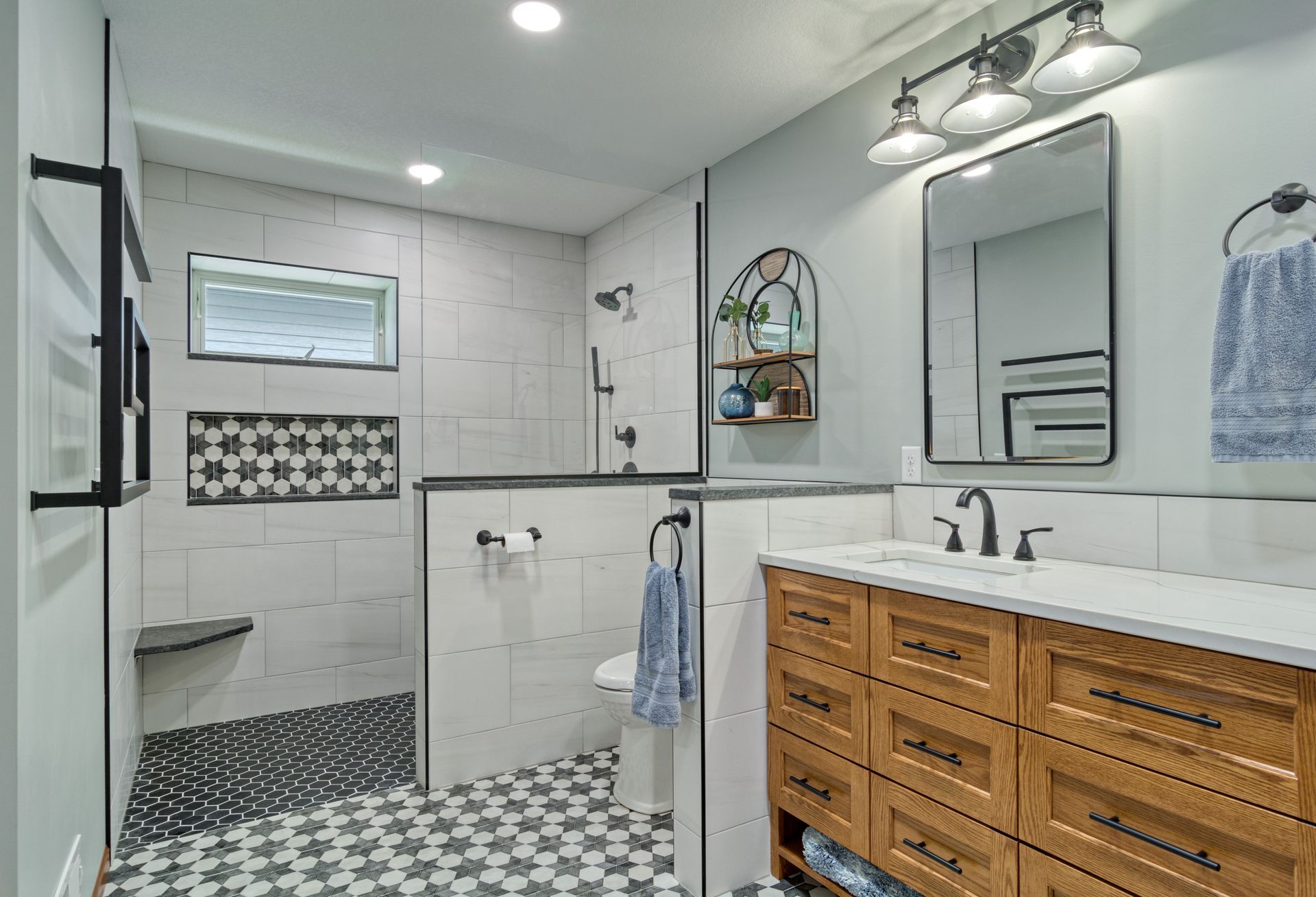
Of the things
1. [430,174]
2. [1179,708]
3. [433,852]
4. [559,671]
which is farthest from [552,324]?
[1179,708]

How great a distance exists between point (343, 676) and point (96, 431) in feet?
7.29

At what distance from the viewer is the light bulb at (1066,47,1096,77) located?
166 centimetres

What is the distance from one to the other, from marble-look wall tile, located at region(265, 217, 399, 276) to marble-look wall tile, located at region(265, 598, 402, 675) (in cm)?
172

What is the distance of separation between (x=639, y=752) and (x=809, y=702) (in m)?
0.76

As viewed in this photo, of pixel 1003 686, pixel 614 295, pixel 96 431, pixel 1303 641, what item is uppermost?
pixel 614 295

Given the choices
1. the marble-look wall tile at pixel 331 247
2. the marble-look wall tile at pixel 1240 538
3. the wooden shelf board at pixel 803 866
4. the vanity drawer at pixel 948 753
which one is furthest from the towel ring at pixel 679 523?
the marble-look wall tile at pixel 331 247

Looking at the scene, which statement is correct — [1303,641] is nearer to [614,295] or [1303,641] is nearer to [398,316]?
[614,295]

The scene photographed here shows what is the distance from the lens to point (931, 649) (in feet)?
5.13

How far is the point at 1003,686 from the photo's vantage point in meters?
1.42

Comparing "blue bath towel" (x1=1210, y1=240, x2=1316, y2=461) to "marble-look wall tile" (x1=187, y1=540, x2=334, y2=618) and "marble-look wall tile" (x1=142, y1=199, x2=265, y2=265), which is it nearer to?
"marble-look wall tile" (x1=187, y1=540, x2=334, y2=618)

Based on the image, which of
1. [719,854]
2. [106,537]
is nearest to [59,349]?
[106,537]

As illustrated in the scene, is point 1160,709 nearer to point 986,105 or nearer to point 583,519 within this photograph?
point 986,105

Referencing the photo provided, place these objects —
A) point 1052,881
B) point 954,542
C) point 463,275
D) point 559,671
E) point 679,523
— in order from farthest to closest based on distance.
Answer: point 559,671 < point 463,275 < point 954,542 < point 679,523 < point 1052,881

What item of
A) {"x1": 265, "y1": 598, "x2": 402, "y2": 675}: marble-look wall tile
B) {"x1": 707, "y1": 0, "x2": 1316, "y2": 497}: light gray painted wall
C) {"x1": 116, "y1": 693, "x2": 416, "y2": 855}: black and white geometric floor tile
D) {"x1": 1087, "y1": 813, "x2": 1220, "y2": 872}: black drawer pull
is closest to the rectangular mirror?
{"x1": 707, "y1": 0, "x2": 1316, "y2": 497}: light gray painted wall
